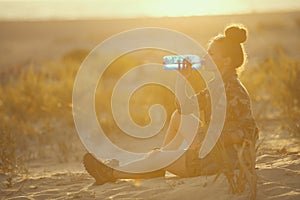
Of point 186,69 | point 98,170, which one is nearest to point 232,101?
point 186,69

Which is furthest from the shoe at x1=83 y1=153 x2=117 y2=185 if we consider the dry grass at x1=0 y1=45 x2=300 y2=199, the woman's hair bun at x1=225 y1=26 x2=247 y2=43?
the woman's hair bun at x1=225 y1=26 x2=247 y2=43

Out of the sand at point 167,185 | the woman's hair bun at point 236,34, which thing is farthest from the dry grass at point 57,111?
the woman's hair bun at point 236,34

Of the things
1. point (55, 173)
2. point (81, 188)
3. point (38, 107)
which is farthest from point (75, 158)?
point (38, 107)

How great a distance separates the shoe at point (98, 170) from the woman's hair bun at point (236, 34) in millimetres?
1527

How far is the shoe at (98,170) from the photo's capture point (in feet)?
19.8

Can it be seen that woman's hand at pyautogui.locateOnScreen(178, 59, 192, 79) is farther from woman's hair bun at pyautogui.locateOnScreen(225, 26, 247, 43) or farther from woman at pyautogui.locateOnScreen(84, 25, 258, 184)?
woman's hair bun at pyautogui.locateOnScreen(225, 26, 247, 43)

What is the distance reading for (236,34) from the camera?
17.8 feet

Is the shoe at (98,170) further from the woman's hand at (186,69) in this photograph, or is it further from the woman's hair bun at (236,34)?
the woman's hair bun at (236,34)

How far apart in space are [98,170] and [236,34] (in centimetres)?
166

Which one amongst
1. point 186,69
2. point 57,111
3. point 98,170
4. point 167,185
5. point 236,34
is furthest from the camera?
point 57,111

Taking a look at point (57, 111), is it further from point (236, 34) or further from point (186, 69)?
point (236, 34)

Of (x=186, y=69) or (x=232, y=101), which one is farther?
(x=186, y=69)

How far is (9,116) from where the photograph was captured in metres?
10.6

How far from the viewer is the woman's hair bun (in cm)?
543
